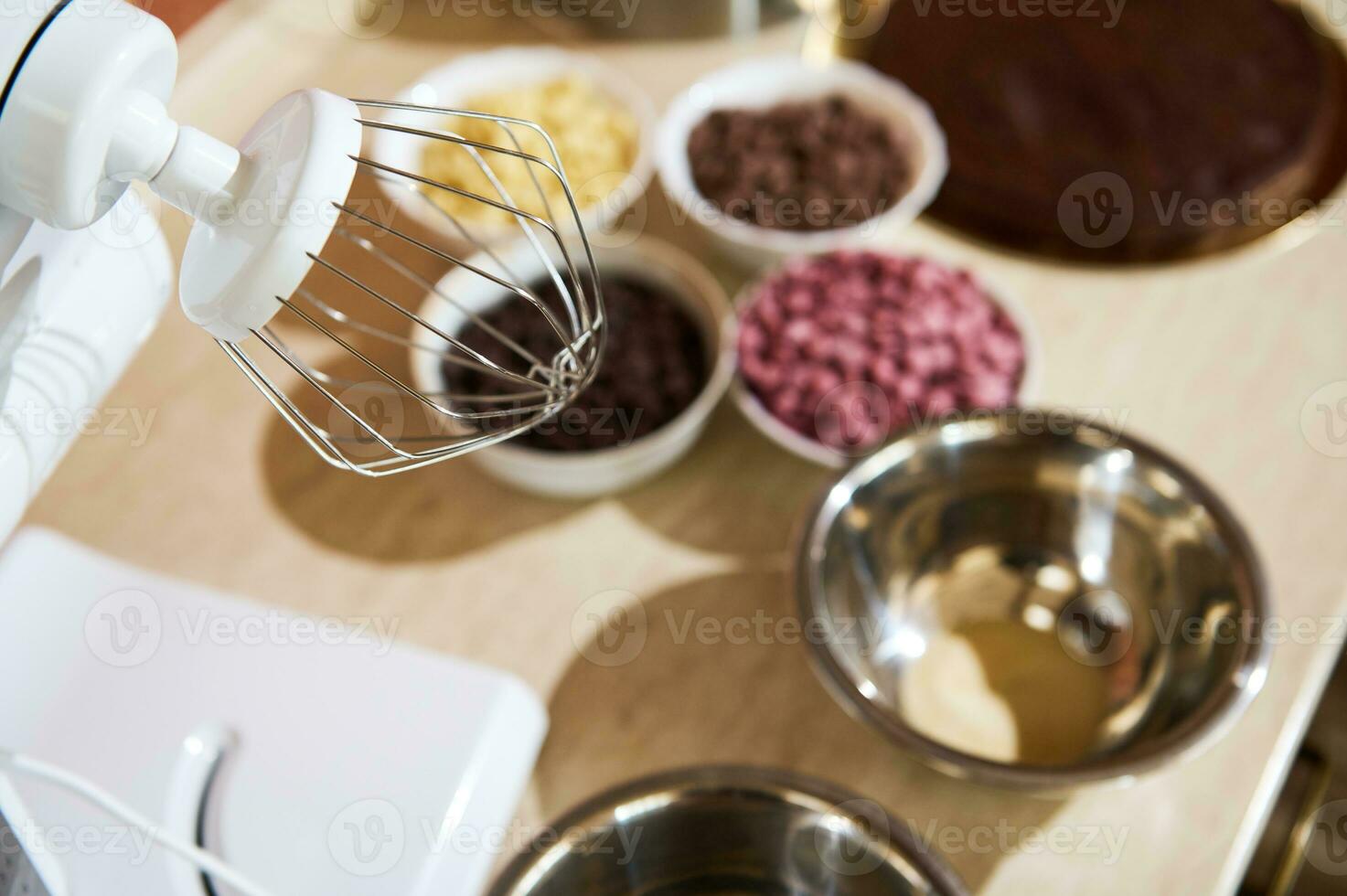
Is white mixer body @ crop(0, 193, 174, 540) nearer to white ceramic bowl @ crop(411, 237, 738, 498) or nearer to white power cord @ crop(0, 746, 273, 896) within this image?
white power cord @ crop(0, 746, 273, 896)

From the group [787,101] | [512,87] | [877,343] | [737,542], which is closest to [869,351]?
[877,343]

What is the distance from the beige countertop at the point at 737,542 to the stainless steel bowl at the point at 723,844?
0.06 metres

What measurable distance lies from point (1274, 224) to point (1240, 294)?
72 millimetres

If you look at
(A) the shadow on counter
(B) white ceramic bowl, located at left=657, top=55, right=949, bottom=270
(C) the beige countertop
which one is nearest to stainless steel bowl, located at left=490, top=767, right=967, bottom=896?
(C) the beige countertop

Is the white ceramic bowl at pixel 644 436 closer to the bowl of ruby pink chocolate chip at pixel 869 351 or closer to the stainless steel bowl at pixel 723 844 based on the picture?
the bowl of ruby pink chocolate chip at pixel 869 351

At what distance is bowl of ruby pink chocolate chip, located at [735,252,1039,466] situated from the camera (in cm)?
68

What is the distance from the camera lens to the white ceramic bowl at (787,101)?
0.75 metres

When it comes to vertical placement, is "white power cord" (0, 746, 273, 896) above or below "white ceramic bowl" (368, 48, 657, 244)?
below

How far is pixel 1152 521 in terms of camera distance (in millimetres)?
620

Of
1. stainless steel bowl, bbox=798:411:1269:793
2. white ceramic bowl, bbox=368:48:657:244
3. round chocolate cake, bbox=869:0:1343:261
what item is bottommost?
stainless steel bowl, bbox=798:411:1269:793

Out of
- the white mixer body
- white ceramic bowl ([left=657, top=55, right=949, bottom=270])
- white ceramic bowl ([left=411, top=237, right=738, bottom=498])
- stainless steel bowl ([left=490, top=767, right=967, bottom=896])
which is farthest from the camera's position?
white ceramic bowl ([left=657, top=55, right=949, bottom=270])

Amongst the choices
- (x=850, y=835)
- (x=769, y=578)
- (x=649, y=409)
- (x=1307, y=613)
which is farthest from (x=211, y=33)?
(x=1307, y=613)

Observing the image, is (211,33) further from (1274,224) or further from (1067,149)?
(1274,224)

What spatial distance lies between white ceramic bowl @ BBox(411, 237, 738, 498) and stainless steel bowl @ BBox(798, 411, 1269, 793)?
4.7 inches
